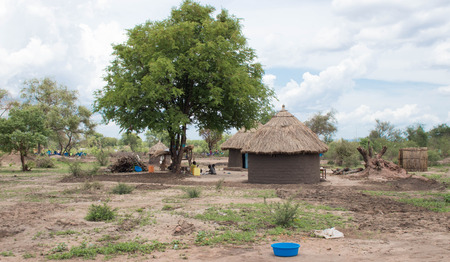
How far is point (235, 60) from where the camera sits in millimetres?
22625

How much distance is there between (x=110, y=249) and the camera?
23.0ft

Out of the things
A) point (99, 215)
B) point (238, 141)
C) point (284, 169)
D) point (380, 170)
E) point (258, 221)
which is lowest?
point (258, 221)

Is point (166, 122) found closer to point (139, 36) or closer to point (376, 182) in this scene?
point (139, 36)

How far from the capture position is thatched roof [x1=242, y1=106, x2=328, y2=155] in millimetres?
18359

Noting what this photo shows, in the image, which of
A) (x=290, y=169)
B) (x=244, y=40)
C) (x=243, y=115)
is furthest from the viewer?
(x=243, y=115)

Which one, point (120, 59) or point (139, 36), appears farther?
point (120, 59)

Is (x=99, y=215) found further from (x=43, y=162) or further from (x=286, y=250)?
(x=43, y=162)

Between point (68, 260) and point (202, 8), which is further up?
point (202, 8)

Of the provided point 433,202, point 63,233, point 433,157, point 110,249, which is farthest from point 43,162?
point 433,157

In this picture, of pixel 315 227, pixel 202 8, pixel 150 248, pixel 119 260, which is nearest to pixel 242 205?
pixel 315 227

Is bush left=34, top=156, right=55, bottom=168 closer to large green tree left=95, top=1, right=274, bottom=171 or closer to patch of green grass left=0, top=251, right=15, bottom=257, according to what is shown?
large green tree left=95, top=1, right=274, bottom=171

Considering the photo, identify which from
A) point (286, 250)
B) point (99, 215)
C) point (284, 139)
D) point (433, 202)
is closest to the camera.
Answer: point (286, 250)

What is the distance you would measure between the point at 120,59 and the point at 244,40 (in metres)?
7.12

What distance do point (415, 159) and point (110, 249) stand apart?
2454 centimetres
